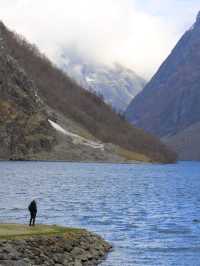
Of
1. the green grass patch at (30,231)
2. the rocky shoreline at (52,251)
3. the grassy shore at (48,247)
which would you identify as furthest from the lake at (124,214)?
the green grass patch at (30,231)

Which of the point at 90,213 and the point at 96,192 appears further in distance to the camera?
the point at 96,192

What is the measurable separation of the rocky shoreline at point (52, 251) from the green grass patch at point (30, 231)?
0.28 metres

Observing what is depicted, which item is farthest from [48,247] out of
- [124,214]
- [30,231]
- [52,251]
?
[124,214]

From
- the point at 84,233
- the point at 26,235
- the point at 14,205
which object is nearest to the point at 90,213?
the point at 14,205

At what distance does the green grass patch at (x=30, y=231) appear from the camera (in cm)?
5019

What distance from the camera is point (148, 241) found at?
6269cm

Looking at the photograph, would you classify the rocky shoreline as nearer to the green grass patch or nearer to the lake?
the green grass patch

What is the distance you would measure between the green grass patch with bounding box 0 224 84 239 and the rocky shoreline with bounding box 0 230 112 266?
11.2 inches

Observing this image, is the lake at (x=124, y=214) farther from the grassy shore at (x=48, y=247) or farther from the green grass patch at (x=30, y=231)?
the green grass patch at (x=30, y=231)

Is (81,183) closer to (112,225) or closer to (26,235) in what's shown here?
(112,225)

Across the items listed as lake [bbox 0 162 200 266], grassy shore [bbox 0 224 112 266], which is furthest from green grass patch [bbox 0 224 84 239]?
lake [bbox 0 162 200 266]

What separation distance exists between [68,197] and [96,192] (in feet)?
52.8

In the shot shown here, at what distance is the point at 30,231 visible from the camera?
52.6 meters

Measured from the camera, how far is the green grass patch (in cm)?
5019
